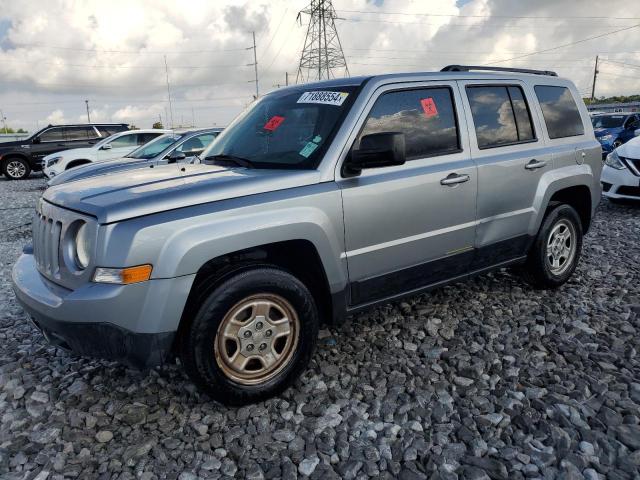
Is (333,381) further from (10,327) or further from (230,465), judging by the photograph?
(10,327)

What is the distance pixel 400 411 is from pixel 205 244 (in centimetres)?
145

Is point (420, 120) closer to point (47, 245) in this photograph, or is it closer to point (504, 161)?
point (504, 161)

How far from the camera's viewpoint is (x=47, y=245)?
279cm

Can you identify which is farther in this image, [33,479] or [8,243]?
[8,243]

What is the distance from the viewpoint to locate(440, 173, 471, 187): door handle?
3369 millimetres

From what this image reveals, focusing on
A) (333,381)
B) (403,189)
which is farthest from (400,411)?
(403,189)

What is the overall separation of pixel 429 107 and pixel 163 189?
1918mm

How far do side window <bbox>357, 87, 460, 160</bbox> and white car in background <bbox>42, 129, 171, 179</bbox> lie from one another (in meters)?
11.9

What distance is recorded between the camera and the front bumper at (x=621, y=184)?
7.73 metres

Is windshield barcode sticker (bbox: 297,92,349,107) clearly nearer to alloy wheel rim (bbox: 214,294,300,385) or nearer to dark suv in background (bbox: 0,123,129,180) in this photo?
alloy wheel rim (bbox: 214,294,300,385)

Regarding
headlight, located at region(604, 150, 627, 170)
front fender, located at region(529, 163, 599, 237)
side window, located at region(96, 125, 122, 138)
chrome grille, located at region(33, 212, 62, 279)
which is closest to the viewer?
chrome grille, located at region(33, 212, 62, 279)

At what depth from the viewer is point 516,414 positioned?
272 centimetres

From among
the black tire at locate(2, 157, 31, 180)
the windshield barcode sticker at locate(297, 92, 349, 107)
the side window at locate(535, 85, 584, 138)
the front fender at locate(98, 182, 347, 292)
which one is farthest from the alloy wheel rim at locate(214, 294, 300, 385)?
the black tire at locate(2, 157, 31, 180)

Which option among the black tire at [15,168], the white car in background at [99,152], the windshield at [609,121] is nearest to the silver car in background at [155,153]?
the white car in background at [99,152]
